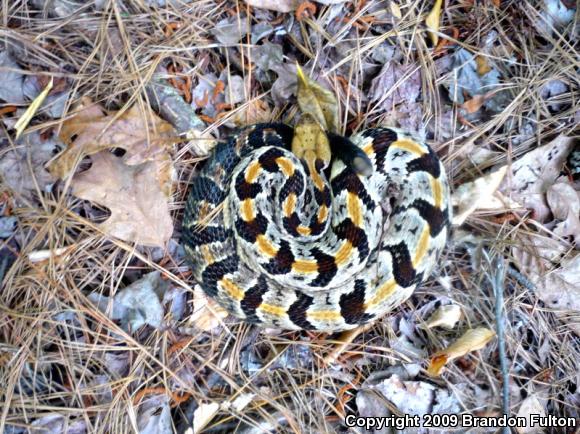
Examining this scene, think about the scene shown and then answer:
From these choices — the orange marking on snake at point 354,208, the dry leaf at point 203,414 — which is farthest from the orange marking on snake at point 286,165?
the dry leaf at point 203,414

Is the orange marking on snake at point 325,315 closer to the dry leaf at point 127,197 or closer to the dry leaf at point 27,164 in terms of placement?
the dry leaf at point 127,197

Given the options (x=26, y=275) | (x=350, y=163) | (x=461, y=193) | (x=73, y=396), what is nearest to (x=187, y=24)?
(x=350, y=163)

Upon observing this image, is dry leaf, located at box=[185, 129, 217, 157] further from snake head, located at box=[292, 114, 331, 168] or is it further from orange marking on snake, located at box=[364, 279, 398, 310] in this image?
orange marking on snake, located at box=[364, 279, 398, 310]

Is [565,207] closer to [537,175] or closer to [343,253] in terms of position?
[537,175]

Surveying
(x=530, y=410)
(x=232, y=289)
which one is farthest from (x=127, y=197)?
(x=530, y=410)

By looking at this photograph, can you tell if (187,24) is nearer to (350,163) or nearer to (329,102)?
(329,102)

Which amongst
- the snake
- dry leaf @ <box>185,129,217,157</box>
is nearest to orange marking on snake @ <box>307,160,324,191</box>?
the snake
